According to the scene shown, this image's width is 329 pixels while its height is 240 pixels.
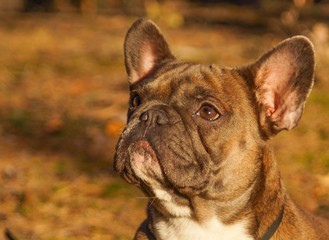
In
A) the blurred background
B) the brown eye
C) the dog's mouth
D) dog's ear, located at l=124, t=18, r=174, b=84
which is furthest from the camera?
the blurred background

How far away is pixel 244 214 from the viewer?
15.3ft

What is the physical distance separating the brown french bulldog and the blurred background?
5.34ft

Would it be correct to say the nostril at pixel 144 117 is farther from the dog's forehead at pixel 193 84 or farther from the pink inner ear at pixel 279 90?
the pink inner ear at pixel 279 90

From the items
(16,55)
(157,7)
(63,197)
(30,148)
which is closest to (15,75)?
(16,55)

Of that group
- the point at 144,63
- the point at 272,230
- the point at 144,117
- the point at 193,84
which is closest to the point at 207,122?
the point at 193,84

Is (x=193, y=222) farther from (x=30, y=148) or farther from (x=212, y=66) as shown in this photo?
(x=30, y=148)

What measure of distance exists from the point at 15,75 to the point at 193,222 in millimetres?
6700

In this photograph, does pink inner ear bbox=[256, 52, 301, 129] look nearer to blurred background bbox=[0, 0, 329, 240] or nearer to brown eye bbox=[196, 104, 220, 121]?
brown eye bbox=[196, 104, 220, 121]

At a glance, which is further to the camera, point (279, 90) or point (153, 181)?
point (279, 90)

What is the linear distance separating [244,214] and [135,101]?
96 cm

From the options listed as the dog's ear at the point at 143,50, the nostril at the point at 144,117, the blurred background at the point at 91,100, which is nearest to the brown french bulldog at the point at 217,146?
the nostril at the point at 144,117

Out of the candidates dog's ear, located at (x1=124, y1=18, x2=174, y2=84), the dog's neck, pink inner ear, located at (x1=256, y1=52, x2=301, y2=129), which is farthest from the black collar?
dog's ear, located at (x1=124, y1=18, x2=174, y2=84)

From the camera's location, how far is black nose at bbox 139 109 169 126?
14.7ft

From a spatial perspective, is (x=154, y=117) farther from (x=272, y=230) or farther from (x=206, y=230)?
(x=272, y=230)
